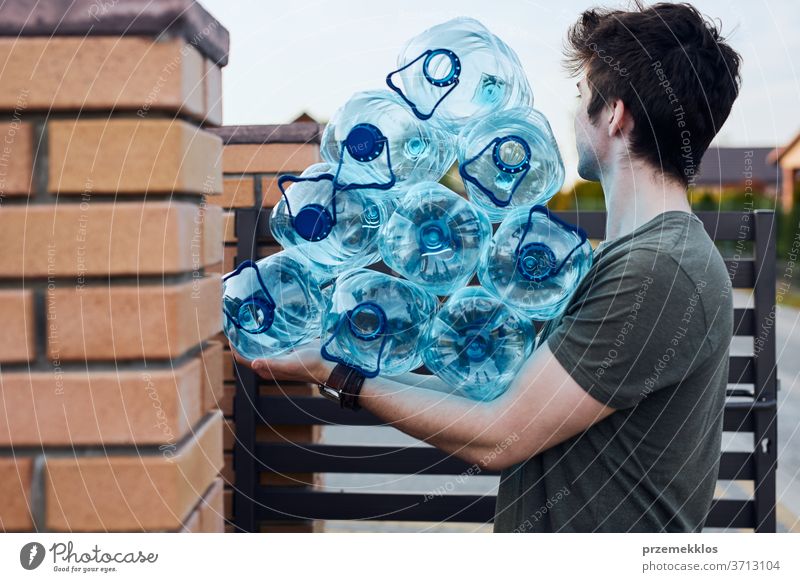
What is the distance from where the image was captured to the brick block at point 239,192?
8.25 ft

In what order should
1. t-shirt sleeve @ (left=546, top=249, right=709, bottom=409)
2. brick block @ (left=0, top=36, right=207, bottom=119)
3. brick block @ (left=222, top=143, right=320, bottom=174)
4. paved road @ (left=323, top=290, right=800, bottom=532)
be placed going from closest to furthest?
brick block @ (left=0, top=36, right=207, bottom=119)
t-shirt sleeve @ (left=546, top=249, right=709, bottom=409)
brick block @ (left=222, top=143, right=320, bottom=174)
paved road @ (left=323, top=290, right=800, bottom=532)

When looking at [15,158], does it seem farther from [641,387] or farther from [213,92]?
[641,387]

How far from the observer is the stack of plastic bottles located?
54.8 inches

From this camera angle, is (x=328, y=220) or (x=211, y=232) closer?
(x=211, y=232)

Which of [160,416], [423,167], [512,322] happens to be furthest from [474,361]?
[160,416]

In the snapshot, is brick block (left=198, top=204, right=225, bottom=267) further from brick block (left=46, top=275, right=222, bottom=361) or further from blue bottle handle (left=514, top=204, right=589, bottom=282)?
blue bottle handle (left=514, top=204, right=589, bottom=282)

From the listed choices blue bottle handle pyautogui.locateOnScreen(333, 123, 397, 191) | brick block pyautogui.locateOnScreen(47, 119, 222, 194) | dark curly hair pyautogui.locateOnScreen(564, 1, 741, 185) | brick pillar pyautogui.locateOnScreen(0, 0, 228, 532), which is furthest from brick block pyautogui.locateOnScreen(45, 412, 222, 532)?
dark curly hair pyautogui.locateOnScreen(564, 1, 741, 185)

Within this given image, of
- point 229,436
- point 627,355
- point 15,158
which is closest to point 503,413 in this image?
point 627,355

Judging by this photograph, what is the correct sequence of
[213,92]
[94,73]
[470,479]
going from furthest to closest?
[470,479], [213,92], [94,73]

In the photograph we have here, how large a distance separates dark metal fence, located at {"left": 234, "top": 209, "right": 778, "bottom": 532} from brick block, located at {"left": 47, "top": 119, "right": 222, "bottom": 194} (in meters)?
1.49

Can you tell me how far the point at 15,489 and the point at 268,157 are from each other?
5.51ft

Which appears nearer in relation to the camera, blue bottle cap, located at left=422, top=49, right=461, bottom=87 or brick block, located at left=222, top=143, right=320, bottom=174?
blue bottle cap, located at left=422, top=49, right=461, bottom=87

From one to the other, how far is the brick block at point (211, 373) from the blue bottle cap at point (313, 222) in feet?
1.00

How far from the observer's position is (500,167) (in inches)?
55.6
